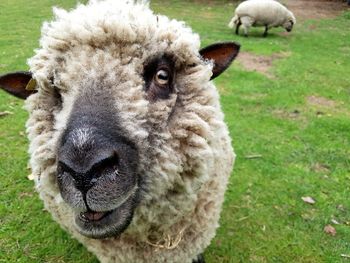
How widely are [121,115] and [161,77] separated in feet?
1.11

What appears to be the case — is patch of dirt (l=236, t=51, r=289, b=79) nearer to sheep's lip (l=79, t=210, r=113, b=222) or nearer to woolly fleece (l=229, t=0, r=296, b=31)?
woolly fleece (l=229, t=0, r=296, b=31)

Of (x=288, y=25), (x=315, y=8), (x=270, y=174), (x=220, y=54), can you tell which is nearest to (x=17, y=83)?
(x=220, y=54)

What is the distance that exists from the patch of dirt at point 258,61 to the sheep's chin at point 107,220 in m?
6.49

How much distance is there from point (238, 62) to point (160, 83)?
6.89 metres

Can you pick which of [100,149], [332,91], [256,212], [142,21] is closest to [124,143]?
[100,149]

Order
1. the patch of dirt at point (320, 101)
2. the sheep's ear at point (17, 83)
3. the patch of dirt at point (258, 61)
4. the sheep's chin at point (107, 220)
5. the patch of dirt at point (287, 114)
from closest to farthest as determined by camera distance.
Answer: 1. the sheep's chin at point (107, 220)
2. the sheep's ear at point (17, 83)
3. the patch of dirt at point (287, 114)
4. the patch of dirt at point (320, 101)
5. the patch of dirt at point (258, 61)

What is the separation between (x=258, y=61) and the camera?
889 centimetres

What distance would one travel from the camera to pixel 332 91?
7.30m

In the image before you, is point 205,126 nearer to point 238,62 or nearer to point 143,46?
point 143,46

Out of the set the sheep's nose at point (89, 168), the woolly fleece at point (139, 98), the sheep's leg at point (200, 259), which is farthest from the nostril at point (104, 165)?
the sheep's leg at point (200, 259)

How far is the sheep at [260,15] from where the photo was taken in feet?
38.1

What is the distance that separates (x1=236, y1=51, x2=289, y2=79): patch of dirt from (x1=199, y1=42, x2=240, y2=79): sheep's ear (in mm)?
5691

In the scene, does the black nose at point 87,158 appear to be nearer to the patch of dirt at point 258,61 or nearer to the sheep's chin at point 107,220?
the sheep's chin at point 107,220

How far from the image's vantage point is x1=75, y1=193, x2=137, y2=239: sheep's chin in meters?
1.89
